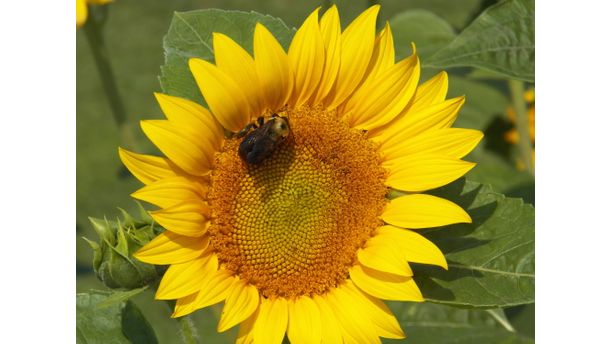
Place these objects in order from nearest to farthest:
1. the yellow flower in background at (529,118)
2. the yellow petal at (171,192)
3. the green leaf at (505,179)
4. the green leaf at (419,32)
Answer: the yellow petal at (171,192) → the green leaf at (505,179) → the green leaf at (419,32) → the yellow flower in background at (529,118)

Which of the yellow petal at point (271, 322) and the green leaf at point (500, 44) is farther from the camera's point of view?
the green leaf at point (500, 44)

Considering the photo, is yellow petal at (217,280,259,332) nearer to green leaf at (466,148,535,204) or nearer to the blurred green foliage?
green leaf at (466,148,535,204)

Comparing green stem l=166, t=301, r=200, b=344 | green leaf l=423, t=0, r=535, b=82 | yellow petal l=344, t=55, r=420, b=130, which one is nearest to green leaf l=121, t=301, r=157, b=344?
green stem l=166, t=301, r=200, b=344

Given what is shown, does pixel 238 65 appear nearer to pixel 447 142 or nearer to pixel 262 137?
pixel 262 137

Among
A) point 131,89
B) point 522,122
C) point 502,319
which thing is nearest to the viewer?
point 502,319

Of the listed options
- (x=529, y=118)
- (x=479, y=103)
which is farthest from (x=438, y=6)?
(x=529, y=118)

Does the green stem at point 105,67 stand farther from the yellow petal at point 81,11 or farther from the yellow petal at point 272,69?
the yellow petal at point 272,69

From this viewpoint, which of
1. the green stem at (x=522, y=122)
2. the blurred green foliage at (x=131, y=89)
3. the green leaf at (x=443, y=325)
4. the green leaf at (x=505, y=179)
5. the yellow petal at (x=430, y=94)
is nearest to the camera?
the yellow petal at (x=430, y=94)

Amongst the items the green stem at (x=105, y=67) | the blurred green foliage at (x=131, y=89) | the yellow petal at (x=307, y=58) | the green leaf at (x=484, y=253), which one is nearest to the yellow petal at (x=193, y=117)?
the yellow petal at (x=307, y=58)
